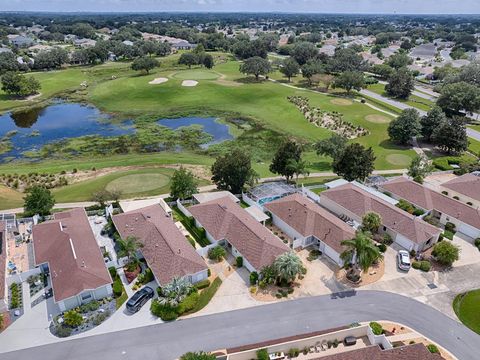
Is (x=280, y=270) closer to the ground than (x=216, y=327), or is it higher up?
higher up

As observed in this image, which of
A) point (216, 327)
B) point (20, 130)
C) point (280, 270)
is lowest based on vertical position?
point (20, 130)

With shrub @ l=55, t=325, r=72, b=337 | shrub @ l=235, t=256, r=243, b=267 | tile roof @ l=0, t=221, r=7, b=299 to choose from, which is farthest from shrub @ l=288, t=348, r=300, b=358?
tile roof @ l=0, t=221, r=7, b=299

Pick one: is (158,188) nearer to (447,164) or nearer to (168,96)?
(447,164)

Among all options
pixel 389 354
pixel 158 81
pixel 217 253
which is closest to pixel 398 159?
pixel 217 253

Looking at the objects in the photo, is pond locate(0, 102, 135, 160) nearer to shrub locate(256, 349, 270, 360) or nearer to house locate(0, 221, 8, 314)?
house locate(0, 221, 8, 314)

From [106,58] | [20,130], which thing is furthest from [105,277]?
[106,58]
